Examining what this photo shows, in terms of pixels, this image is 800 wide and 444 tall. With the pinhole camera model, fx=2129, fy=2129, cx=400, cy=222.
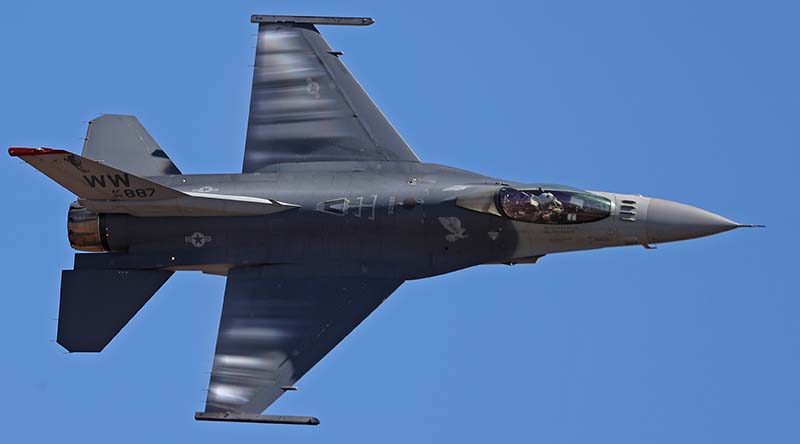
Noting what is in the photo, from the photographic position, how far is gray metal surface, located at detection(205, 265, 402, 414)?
98.4 feet

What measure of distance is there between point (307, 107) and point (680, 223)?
20.6ft

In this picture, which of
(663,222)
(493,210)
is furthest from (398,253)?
(663,222)

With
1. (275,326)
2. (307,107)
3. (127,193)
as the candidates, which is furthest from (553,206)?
(127,193)

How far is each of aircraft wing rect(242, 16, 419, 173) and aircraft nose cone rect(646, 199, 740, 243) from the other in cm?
391

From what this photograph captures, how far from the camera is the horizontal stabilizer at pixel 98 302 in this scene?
31344 millimetres

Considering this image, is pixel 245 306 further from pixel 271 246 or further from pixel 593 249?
pixel 593 249

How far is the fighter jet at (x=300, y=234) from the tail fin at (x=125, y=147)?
478 mm

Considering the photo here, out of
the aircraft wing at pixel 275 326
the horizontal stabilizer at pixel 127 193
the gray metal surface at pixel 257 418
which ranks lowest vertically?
the gray metal surface at pixel 257 418

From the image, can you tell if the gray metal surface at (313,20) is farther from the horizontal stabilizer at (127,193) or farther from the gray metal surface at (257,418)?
the gray metal surface at (257,418)

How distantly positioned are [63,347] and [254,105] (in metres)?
4.99

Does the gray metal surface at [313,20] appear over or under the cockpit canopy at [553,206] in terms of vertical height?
over

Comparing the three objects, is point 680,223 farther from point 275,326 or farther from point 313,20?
point 313,20

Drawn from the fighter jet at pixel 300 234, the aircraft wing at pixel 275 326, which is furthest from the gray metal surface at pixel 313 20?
the aircraft wing at pixel 275 326

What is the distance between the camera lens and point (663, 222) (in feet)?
100
